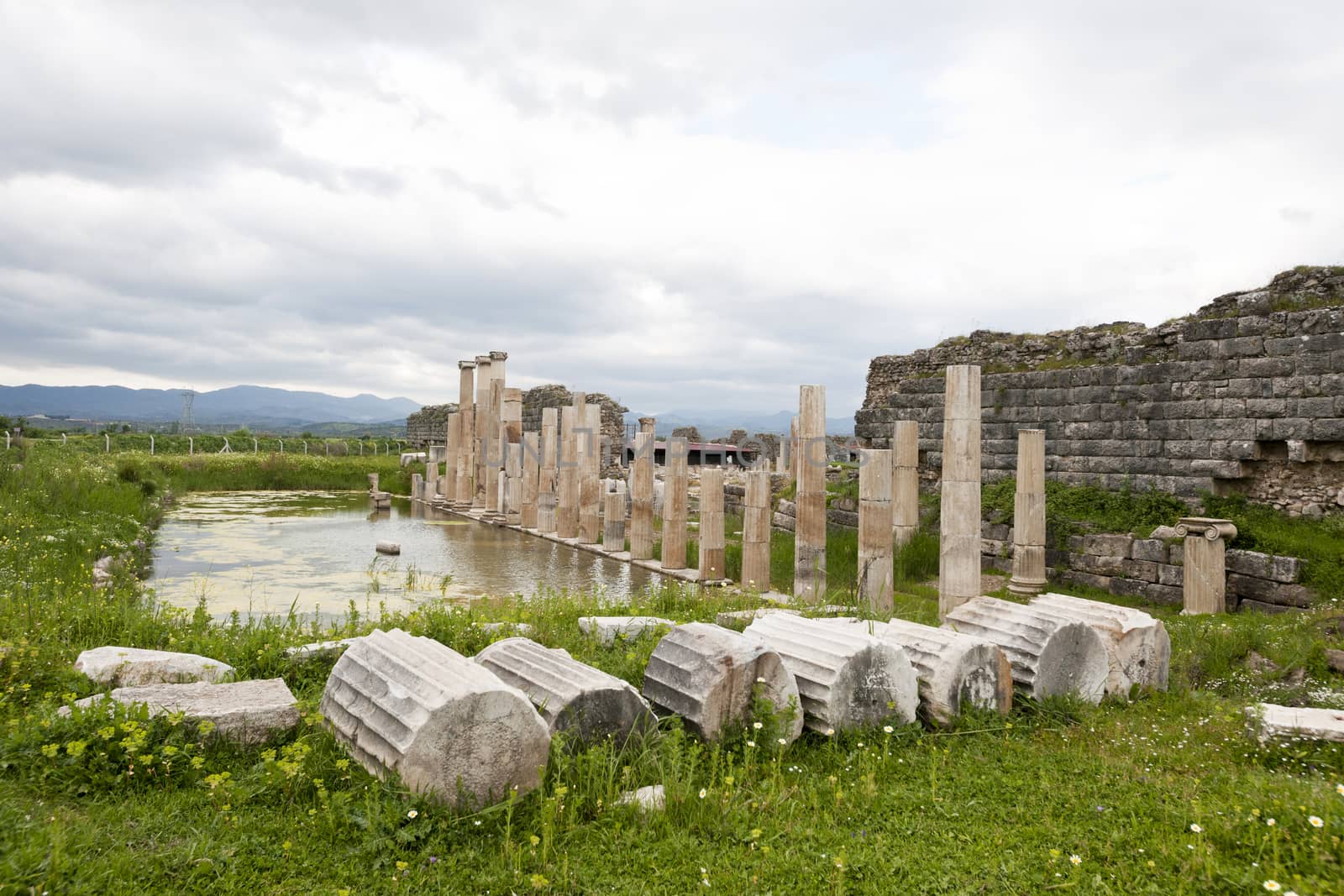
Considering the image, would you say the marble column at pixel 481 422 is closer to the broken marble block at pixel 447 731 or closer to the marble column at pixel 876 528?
the marble column at pixel 876 528

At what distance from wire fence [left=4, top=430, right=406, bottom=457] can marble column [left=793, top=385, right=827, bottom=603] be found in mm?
32873

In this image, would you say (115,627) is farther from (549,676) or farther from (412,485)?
(412,485)

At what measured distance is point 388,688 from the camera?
438 cm

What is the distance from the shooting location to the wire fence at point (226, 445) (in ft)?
129

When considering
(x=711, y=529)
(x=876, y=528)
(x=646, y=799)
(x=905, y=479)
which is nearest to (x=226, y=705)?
(x=646, y=799)

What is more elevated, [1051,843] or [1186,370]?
[1186,370]

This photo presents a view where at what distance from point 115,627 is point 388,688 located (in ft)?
13.1

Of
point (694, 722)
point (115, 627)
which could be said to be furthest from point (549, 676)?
point (115, 627)

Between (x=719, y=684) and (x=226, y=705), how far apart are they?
2813 mm

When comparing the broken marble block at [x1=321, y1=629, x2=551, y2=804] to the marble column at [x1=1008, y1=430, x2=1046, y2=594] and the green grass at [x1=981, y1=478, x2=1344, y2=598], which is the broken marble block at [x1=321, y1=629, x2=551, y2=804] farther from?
the green grass at [x1=981, y1=478, x2=1344, y2=598]

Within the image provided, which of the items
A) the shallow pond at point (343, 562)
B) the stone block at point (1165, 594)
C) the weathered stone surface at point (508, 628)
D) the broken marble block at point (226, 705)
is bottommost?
the shallow pond at point (343, 562)

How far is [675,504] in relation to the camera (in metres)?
16.1

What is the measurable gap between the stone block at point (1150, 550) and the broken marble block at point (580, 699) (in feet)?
32.6

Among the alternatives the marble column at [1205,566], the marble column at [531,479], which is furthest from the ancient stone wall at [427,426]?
→ the marble column at [1205,566]
